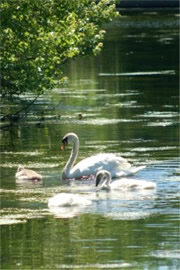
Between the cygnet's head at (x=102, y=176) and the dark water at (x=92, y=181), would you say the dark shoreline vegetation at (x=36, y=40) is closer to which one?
the dark water at (x=92, y=181)

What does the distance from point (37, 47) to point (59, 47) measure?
1588mm

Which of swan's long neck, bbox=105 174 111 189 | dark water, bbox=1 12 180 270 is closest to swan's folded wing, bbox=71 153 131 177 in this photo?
dark water, bbox=1 12 180 270

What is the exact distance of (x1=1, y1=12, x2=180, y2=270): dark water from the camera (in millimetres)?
16234

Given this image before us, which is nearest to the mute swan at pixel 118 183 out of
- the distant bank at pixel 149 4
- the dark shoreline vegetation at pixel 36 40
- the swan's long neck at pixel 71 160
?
the swan's long neck at pixel 71 160

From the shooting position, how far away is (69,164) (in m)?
23.3

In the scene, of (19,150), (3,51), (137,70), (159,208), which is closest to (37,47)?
(3,51)

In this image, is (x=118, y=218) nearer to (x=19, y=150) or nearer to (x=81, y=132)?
(x=19, y=150)

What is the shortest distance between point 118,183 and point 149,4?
3561 inches

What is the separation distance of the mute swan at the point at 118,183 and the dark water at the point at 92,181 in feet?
0.69

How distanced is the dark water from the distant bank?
61225 millimetres

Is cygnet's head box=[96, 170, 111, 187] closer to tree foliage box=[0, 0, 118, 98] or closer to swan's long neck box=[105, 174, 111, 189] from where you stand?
swan's long neck box=[105, 174, 111, 189]

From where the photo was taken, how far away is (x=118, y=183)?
21547 mm

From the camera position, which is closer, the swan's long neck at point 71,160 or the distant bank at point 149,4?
the swan's long neck at point 71,160

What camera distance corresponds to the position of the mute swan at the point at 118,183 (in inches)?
830
